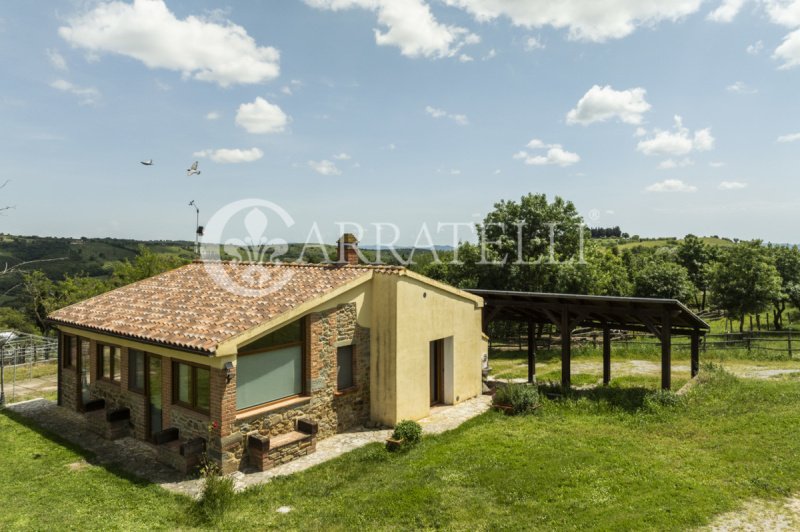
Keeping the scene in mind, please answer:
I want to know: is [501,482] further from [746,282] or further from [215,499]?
[746,282]

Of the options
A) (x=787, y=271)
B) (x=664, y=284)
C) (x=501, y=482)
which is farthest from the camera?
(x=787, y=271)

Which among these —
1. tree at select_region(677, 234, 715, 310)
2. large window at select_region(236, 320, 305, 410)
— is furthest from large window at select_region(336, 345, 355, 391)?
tree at select_region(677, 234, 715, 310)

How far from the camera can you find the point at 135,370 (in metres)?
11.8

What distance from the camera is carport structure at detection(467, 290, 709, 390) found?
44.7 feet

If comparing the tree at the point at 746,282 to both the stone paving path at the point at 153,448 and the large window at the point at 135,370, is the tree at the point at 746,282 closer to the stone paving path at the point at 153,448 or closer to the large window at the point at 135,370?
the stone paving path at the point at 153,448

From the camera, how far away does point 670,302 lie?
12797 mm

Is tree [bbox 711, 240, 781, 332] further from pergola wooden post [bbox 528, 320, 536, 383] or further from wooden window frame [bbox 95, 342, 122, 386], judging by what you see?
wooden window frame [bbox 95, 342, 122, 386]

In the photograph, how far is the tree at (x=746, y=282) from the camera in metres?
30.6

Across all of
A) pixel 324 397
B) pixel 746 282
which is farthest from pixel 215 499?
pixel 746 282

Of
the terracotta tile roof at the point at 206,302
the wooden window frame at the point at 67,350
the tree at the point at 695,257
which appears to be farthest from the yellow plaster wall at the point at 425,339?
the tree at the point at 695,257

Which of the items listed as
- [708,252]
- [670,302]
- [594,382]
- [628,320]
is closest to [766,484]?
[670,302]

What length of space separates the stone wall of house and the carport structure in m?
6.14

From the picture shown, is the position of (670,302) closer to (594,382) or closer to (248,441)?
(594,382)

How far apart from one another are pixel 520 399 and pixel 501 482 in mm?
4692
